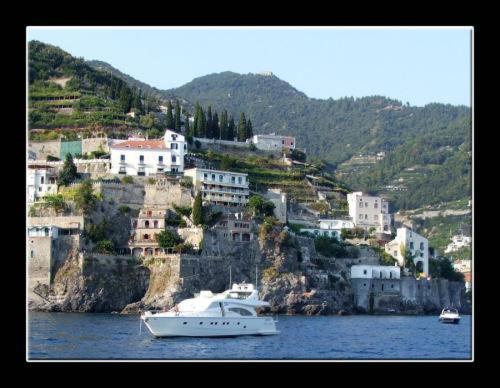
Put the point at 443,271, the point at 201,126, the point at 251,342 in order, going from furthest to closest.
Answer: the point at 201,126, the point at 443,271, the point at 251,342

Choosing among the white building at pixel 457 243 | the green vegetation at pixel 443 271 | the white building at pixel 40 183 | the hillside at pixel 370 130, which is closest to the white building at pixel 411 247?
the green vegetation at pixel 443 271

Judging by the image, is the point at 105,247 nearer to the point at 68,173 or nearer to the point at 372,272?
the point at 68,173

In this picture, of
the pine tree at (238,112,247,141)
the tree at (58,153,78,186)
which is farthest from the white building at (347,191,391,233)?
the tree at (58,153,78,186)

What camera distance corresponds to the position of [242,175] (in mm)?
68500

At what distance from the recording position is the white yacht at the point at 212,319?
44.9m

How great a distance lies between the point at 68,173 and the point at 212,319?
2075 centimetres

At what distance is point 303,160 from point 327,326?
28.7m

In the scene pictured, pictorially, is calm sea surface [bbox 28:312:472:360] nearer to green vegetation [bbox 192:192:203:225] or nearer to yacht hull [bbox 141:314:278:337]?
yacht hull [bbox 141:314:278:337]

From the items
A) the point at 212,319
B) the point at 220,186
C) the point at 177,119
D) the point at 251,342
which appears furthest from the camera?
the point at 177,119

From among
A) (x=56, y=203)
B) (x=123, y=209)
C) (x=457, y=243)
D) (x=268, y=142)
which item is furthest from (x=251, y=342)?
(x=457, y=243)

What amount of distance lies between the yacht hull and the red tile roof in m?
21.3

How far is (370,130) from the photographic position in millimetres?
145625
